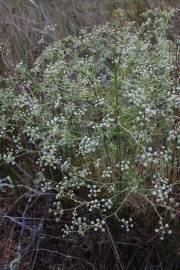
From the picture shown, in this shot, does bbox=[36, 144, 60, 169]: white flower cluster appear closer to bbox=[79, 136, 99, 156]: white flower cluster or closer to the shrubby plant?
the shrubby plant

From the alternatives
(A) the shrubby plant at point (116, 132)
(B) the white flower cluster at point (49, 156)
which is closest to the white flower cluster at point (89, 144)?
(A) the shrubby plant at point (116, 132)

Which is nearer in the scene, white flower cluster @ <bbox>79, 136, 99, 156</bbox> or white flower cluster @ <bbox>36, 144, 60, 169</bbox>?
white flower cluster @ <bbox>79, 136, 99, 156</bbox>

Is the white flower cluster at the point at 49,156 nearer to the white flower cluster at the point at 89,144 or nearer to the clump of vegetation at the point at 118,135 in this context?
the clump of vegetation at the point at 118,135

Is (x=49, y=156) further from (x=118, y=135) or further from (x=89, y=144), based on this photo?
(x=118, y=135)

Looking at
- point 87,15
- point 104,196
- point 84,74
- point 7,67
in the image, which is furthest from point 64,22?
point 104,196

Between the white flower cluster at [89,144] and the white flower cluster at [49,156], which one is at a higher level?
the white flower cluster at [89,144]

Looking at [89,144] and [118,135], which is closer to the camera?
[89,144]

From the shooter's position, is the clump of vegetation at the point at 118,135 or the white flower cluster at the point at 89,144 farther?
the clump of vegetation at the point at 118,135

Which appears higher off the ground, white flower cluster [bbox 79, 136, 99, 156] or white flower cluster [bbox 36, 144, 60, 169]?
white flower cluster [bbox 79, 136, 99, 156]

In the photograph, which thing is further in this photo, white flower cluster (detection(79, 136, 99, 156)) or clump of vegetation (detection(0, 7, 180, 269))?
clump of vegetation (detection(0, 7, 180, 269))

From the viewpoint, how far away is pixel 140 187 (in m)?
2.14

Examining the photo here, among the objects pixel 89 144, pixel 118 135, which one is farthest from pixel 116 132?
pixel 89 144

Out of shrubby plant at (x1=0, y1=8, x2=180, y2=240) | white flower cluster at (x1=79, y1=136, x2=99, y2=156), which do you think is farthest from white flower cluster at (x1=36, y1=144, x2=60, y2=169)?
white flower cluster at (x1=79, y1=136, x2=99, y2=156)

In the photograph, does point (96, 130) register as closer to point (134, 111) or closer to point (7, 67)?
point (134, 111)
